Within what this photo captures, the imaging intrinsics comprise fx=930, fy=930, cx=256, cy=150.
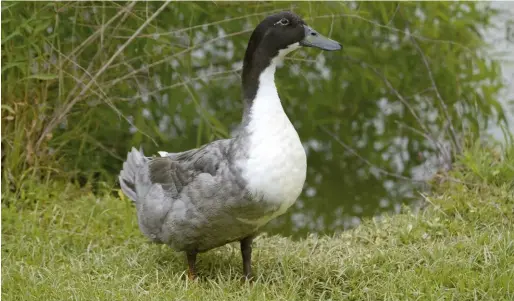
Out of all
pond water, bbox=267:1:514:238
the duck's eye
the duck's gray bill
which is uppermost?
the duck's eye

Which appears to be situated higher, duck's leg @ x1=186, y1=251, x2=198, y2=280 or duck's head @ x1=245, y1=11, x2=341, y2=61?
duck's head @ x1=245, y1=11, x2=341, y2=61

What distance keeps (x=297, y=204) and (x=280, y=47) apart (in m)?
2.44

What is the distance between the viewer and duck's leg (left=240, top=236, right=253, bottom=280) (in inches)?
155

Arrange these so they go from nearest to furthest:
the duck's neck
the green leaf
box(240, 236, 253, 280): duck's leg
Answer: the duck's neck → box(240, 236, 253, 280): duck's leg → the green leaf

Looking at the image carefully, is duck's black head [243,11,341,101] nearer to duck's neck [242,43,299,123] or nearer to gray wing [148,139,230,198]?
duck's neck [242,43,299,123]

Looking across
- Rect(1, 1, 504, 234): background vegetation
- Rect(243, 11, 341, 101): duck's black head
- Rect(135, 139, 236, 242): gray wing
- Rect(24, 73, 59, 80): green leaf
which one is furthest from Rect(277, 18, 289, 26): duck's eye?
Rect(24, 73, 59, 80): green leaf

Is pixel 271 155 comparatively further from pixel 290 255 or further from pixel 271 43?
pixel 290 255

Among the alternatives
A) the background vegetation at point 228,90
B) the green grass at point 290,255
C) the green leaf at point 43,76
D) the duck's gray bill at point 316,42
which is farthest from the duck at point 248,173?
the green leaf at point 43,76

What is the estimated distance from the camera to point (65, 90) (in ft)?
17.9

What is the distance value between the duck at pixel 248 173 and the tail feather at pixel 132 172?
29 centimetres

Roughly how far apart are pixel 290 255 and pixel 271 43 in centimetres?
103

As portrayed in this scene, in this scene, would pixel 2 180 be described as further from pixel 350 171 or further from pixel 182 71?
pixel 350 171

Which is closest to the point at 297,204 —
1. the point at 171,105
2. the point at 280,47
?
the point at 171,105

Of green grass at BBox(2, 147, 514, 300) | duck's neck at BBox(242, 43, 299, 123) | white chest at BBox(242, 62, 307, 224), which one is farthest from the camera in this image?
green grass at BBox(2, 147, 514, 300)
